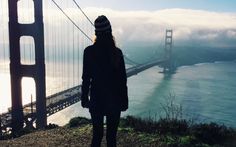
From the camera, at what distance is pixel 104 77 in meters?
3.55

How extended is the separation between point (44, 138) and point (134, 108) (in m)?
42.6

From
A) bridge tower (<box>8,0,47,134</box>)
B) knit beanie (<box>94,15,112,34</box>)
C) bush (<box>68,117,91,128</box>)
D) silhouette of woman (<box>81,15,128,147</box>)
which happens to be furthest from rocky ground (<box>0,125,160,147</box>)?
bridge tower (<box>8,0,47,134</box>)

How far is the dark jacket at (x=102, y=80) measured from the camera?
353 centimetres

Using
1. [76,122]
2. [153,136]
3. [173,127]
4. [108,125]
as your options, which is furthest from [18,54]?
[108,125]

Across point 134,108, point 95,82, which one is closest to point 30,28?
point 95,82

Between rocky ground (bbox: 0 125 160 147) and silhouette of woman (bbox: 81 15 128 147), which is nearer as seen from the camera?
silhouette of woman (bbox: 81 15 128 147)

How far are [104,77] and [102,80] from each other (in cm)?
3

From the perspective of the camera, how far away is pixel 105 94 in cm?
354

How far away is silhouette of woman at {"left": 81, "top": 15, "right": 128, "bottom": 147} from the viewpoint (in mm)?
3518

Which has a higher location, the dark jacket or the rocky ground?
the dark jacket

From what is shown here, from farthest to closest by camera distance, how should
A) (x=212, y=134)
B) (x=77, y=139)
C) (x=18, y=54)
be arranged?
(x=18, y=54), (x=77, y=139), (x=212, y=134)

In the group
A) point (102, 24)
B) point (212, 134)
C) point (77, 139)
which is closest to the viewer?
point (102, 24)

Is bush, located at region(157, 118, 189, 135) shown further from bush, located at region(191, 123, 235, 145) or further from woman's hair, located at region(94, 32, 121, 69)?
woman's hair, located at region(94, 32, 121, 69)

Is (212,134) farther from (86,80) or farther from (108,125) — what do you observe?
(86,80)
